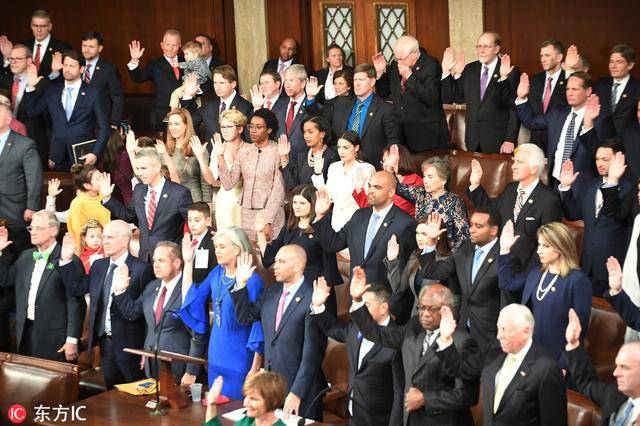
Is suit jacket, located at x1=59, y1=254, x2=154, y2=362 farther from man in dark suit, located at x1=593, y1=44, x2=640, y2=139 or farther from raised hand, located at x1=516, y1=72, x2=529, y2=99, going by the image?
man in dark suit, located at x1=593, y1=44, x2=640, y2=139

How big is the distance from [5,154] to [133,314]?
2301 millimetres

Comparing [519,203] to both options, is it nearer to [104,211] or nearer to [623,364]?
[623,364]

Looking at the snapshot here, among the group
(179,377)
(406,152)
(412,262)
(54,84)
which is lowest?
(179,377)

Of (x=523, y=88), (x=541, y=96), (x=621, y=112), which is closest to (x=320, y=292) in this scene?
(x=523, y=88)

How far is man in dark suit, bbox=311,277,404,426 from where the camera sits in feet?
19.1

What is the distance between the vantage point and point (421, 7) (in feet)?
34.3

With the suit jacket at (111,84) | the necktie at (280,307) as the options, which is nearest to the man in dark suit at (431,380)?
the necktie at (280,307)

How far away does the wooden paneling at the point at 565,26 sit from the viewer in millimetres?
9438

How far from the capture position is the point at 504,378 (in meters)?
5.28

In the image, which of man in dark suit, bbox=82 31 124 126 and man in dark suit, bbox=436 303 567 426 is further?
man in dark suit, bbox=82 31 124 126

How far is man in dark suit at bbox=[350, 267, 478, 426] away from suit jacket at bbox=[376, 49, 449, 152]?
3.29m

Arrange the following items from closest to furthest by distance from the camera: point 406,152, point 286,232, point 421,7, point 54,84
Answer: point 286,232, point 406,152, point 54,84, point 421,7

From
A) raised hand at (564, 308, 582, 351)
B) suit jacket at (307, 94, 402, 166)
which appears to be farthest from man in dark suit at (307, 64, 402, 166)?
raised hand at (564, 308, 582, 351)

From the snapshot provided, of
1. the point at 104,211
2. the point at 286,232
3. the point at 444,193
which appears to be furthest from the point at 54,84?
the point at 444,193
